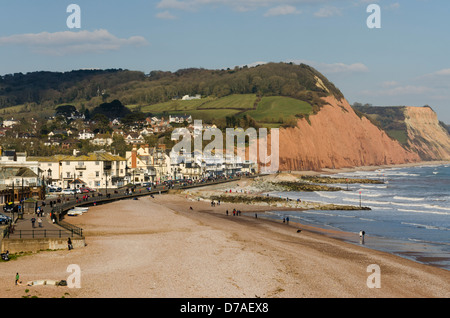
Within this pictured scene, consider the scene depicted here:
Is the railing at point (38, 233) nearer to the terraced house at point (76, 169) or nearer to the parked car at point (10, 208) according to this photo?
the parked car at point (10, 208)

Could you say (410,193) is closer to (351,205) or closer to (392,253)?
(351,205)

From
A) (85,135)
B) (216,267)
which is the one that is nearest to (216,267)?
(216,267)

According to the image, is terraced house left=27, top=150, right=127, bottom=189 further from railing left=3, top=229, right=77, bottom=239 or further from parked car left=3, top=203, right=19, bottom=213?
railing left=3, top=229, right=77, bottom=239

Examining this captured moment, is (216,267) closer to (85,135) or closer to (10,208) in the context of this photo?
(10,208)

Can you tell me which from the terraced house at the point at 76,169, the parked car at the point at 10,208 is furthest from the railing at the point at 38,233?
the terraced house at the point at 76,169

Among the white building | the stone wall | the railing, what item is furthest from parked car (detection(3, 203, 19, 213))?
the white building

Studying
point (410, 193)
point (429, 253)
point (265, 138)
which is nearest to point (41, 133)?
point (265, 138)
